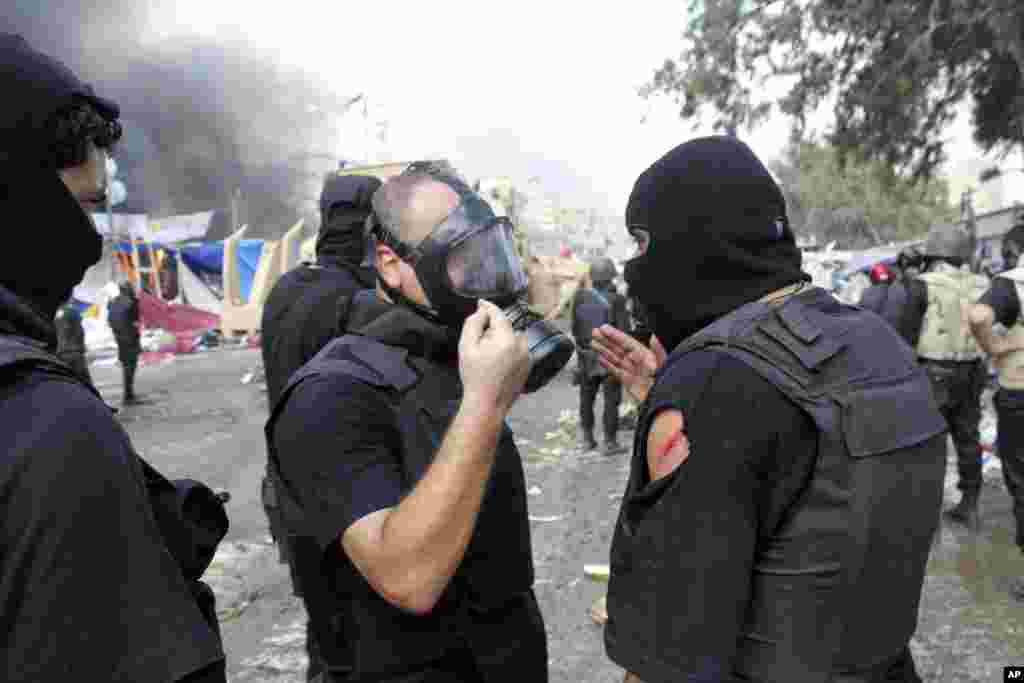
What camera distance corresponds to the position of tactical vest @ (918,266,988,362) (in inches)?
223

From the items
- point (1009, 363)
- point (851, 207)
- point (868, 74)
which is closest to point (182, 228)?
point (868, 74)

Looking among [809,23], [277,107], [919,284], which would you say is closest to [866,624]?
[919,284]

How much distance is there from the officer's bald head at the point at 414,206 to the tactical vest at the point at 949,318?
4885 millimetres

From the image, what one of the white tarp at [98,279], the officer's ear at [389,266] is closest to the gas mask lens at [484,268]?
the officer's ear at [389,266]

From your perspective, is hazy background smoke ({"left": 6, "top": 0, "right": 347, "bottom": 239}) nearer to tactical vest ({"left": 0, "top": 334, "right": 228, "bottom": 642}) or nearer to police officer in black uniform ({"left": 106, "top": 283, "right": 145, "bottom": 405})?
police officer in black uniform ({"left": 106, "top": 283, "right": 145, "bottom": 405})

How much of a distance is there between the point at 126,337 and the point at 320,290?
34.1ft

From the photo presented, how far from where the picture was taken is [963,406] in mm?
5703

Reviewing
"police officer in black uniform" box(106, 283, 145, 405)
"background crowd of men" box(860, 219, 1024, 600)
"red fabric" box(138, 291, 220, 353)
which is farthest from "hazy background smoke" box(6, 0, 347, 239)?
"background crowd of men" box(860, 219, 1024, 600)

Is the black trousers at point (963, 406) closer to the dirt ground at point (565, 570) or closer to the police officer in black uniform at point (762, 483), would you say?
the dirt ground at point (565, 570)

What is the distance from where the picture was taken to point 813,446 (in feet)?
4.57

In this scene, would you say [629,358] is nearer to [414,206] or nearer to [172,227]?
[414,206]

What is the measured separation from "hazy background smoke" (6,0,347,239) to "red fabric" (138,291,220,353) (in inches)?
399

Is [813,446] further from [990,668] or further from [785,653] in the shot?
[990,668]

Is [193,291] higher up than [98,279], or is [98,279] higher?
[98,279]
